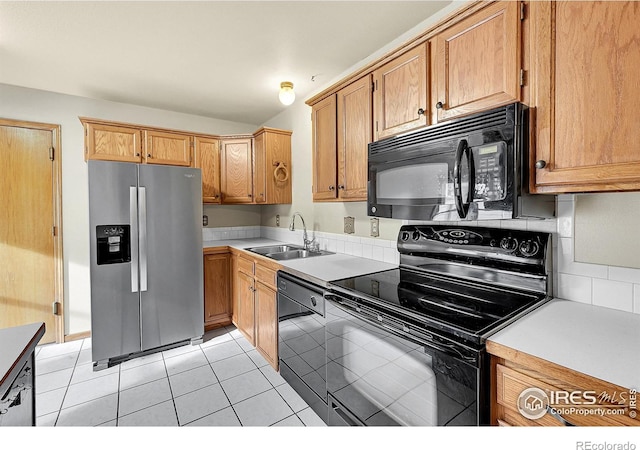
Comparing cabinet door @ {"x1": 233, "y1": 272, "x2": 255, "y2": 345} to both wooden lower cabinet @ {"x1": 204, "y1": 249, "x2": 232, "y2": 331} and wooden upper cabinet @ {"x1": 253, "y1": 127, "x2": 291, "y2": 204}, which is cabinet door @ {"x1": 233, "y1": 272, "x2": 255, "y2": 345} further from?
wooden upper cabinet @ {"x1": 253, "y1": 127, "x2": 291, "y2": 204}

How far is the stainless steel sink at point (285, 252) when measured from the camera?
2.64 metres

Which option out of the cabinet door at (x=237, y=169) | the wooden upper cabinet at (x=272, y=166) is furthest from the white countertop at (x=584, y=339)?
the cabinet door at (x=237, y=169)

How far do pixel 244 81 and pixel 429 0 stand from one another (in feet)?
5.40

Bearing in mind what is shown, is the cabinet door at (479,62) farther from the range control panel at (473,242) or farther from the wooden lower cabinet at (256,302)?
the wooden lower cabinet at (256,302)

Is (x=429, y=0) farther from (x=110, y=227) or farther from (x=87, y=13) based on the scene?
(x=110, y=227)

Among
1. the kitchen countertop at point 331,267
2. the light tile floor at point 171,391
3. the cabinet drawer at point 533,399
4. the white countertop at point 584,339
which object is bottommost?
the light tile floor at point 171,391

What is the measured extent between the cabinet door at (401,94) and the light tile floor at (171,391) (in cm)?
177

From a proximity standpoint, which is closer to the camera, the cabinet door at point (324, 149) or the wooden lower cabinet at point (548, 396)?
the wooden lower cabinet at point (548, 396)

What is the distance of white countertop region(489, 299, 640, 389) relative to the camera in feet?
2.55

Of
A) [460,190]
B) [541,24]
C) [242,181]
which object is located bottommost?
[460,190]

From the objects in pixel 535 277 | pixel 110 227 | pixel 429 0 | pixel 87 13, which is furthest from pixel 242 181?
pixel 535 277

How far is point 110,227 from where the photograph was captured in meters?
2.40

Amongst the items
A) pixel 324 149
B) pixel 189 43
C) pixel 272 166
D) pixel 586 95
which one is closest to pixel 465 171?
pixel 586 95
